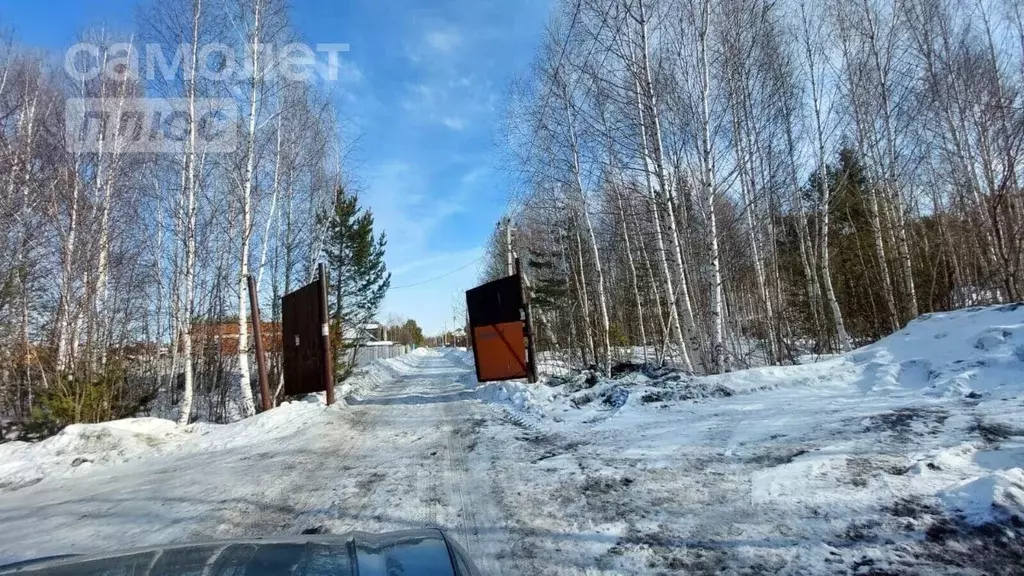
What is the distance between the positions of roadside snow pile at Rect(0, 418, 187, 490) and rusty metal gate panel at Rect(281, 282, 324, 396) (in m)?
3.12

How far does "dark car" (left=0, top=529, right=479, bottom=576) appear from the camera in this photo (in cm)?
165

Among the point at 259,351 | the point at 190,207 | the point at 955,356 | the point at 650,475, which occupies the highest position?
the point at 190,207

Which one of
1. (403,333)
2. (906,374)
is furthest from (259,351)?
(403,333)

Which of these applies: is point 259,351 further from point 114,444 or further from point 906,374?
point 906,374

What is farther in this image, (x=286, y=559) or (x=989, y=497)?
(x=989, y=497)

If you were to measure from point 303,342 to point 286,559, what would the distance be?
10363 millimetres

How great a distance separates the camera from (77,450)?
273 inches

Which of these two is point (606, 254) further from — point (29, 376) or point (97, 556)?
point (97, 556)

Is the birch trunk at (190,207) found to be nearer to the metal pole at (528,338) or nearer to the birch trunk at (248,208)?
the birch trunk at (248,208)

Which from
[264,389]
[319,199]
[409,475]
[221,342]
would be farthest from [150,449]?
[319,199]

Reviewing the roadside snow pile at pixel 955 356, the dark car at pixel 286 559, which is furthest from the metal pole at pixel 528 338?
the dark car at pixel 286 559

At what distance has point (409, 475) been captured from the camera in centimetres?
488

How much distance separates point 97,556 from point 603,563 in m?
2.38

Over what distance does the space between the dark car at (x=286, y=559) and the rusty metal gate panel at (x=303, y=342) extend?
9005mm
